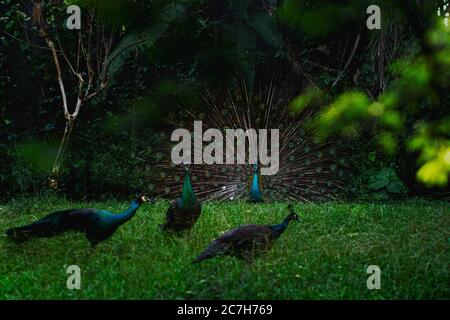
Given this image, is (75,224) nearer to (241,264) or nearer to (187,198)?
(187,198)

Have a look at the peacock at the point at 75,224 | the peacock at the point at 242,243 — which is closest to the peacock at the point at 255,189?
the peacock at the point at 75,224

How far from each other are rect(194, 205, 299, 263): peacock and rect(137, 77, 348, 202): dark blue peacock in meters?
5.27

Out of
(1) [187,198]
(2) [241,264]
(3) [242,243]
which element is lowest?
(2) [241,264]

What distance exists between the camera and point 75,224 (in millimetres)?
5703

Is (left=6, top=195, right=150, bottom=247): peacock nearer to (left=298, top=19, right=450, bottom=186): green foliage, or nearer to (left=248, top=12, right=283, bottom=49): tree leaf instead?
(left=298, top=19, right=450, bottom=186): green foliage

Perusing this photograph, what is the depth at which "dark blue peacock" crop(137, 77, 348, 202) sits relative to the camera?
35.9ft

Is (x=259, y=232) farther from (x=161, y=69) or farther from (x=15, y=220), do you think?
(x=161, y=69)

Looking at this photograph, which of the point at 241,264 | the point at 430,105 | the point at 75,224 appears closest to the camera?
the point at 430,105

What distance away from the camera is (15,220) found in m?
7.89

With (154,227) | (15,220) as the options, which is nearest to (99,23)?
(15,220)

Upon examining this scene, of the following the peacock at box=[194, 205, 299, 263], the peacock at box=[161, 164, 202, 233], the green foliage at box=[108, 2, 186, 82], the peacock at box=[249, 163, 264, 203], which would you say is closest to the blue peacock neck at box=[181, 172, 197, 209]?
the peacock at box=[161, 164, 202, 233]

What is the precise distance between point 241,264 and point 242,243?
7.0 inches

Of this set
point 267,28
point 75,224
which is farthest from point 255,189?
point 75,224

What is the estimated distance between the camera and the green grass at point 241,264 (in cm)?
450
